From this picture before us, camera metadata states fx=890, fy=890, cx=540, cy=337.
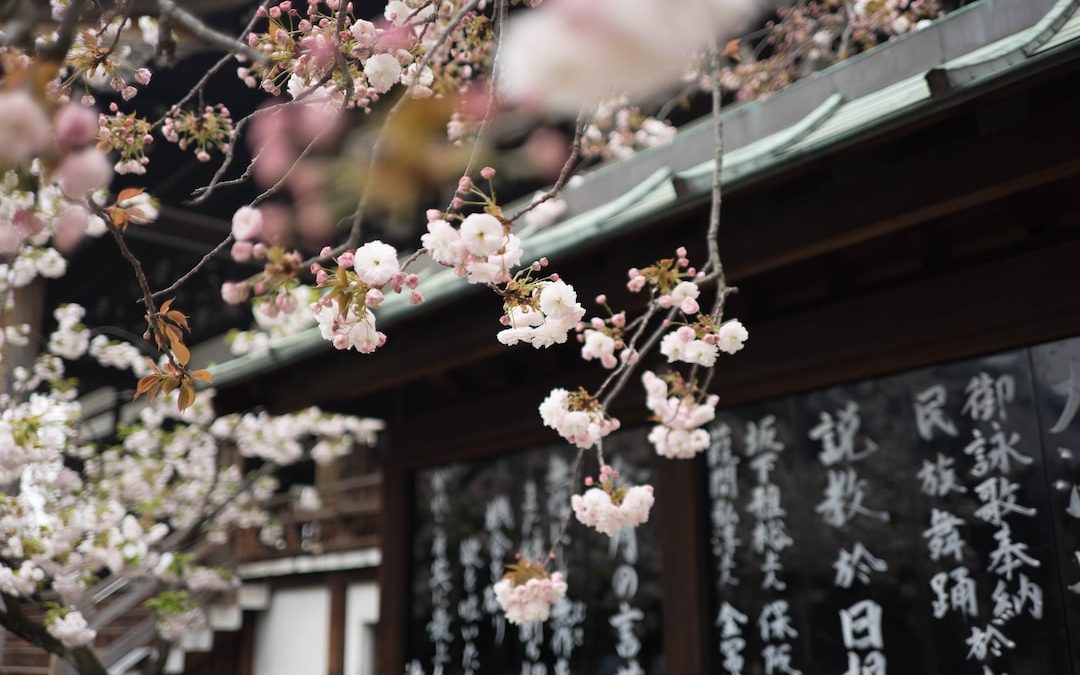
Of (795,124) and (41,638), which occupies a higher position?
(795,124)

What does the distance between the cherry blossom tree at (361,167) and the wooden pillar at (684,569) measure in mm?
542

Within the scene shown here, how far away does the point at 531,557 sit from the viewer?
591 centimetres

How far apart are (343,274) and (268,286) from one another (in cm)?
18

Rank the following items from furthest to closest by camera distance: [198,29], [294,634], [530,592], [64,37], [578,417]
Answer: [294,634] < [530,592] < [578,417] < [198,29] < [64,37]

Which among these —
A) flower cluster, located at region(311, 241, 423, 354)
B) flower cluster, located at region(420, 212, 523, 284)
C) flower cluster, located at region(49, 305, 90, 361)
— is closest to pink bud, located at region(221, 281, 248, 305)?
flower cluster, located at region(311, 241, 423, 354)

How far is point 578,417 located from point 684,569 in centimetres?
207

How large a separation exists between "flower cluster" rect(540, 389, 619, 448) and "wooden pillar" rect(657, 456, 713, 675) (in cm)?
188

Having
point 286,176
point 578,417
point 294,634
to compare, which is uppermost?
point 286,176

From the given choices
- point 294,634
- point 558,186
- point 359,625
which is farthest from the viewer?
point 294,634

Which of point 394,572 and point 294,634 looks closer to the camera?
point 394,572

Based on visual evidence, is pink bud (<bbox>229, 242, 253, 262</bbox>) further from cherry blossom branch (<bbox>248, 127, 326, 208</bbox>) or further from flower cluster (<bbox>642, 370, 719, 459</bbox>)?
flower cluster (<bbox>642, 370, 719, 459</bbox>)

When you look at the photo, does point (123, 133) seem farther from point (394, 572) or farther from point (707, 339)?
point (394, 572)

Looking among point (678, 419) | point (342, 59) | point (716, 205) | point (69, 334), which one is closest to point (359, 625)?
point (69, 334)

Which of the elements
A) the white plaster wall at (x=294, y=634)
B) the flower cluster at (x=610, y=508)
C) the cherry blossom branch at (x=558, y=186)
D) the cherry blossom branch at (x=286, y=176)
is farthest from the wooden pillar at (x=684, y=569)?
the white plaster wall at (x=294, y=634)
